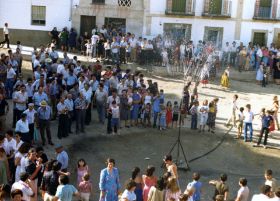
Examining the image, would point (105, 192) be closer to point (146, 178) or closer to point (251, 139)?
point (146, 178)

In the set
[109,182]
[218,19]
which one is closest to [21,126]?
[109,182]

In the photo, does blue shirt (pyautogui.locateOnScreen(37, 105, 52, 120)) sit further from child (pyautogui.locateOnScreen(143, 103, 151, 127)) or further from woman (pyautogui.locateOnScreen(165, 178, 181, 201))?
woman (pyautogui.locateOnScreen(165, 178, 181, 201))

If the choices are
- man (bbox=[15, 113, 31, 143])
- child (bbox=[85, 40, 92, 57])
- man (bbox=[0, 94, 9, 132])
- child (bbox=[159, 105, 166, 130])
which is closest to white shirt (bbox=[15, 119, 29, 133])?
man (bbox=[15, 113, 31, 143])

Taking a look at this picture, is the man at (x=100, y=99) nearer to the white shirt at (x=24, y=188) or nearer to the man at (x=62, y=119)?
the man at (x=62, y=119)

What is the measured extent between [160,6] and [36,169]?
22.4 metres

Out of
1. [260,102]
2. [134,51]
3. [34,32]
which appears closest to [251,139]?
[260,102]

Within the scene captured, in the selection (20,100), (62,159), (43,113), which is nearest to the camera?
(62,159)

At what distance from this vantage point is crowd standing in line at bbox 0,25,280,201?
1063 centimetres

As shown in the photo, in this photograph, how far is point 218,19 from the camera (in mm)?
31938

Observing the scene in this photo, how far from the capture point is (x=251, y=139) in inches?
733

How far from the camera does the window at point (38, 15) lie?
3089cm

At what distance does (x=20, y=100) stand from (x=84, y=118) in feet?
8.64

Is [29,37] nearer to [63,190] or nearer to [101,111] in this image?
[101,111]

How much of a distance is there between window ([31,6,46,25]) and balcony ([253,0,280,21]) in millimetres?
13447
